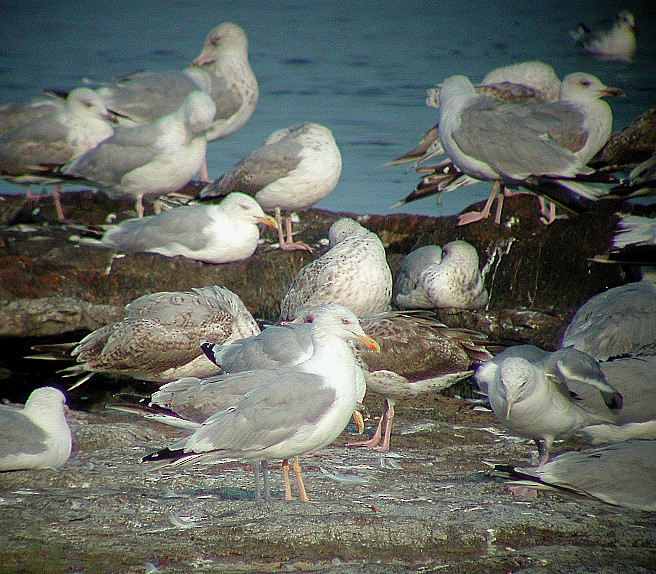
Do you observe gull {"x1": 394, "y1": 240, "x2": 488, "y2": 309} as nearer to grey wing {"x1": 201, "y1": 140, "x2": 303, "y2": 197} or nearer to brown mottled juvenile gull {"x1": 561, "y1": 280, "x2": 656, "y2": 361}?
brown mottled juvenile gull {"x1": 561, "y1": 280, "x2": 656, "y2": 361}

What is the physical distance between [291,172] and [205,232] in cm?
103

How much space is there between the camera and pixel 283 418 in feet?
14.1

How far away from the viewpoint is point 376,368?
19.8 ft

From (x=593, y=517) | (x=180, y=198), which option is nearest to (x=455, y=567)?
(x=593, y=517)

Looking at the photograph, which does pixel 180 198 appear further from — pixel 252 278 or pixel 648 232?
pixel 648 232

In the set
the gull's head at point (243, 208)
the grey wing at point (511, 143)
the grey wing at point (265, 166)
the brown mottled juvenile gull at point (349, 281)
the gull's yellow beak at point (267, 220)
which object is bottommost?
the brown mottled juvenile gull at point (349, 281)

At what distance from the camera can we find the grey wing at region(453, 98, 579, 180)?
26.2 ft

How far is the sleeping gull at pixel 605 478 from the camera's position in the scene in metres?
4.12

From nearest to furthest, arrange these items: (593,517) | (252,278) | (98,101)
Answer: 1. (593,517)
2. (252,278)
3. (98,101)

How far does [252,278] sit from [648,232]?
133 inches

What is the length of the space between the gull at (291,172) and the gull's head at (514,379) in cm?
390

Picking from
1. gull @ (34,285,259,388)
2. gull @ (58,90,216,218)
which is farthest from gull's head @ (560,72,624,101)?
gull @ (34,285,259,388)

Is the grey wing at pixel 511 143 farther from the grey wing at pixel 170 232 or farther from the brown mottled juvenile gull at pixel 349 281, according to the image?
the grey wing at pixel 170 232

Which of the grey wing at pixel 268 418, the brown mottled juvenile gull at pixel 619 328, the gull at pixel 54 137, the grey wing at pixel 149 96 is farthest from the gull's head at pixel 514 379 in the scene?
the grey wing at pixel 149 96
